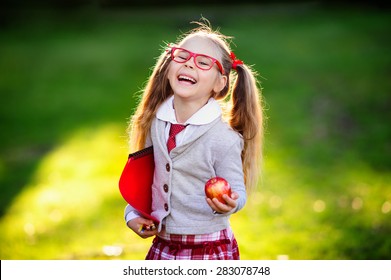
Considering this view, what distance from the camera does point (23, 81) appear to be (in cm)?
1088

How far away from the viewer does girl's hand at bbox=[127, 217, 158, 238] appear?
9.14 feet

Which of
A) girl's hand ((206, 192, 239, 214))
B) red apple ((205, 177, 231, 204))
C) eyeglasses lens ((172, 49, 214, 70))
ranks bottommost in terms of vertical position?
girl's hand ((206, 192, 239, 214))

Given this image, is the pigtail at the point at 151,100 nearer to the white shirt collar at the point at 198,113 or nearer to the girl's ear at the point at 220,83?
the white shirt collar at the point at 198,113

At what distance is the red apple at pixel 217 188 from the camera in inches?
97.1

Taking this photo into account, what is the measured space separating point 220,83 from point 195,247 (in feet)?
2.36

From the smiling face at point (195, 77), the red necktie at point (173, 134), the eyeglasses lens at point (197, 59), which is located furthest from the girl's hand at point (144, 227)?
the eyeglasses lens at point (197, 59)

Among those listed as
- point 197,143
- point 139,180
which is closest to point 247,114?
point 197,143

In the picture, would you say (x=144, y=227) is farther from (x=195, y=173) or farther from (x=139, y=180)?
(x=195, y=173)

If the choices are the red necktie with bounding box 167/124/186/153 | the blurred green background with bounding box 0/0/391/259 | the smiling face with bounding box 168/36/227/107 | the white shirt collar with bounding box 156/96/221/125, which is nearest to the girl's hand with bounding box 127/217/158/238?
the red necktie with bounding box 167/124/186/153

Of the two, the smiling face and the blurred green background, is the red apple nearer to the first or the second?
the smiling face

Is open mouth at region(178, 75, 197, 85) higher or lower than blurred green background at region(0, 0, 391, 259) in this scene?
lower

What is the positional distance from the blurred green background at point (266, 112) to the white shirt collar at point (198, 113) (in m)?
1.67

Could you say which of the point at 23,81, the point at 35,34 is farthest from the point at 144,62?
the point at 35,34
